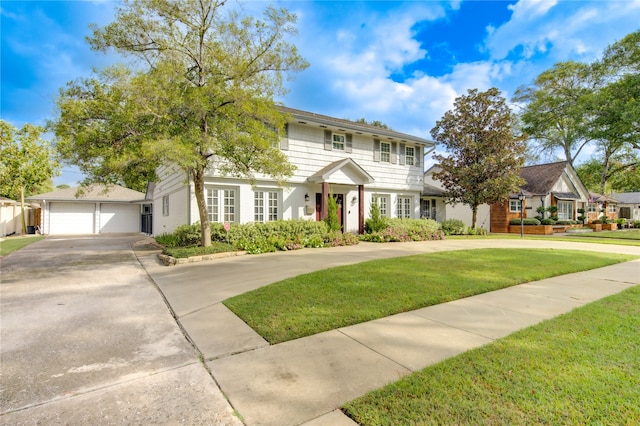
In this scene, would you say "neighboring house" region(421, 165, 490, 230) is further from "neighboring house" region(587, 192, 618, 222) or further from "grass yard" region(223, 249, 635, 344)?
"neighboring house" region(587, 192, 618, 222)

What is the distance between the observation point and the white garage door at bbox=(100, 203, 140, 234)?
82.3 ft

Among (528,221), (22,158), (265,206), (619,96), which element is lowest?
(528,221)

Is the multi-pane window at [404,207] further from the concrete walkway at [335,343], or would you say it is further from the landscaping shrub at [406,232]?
the concrete walkway at [335,343]

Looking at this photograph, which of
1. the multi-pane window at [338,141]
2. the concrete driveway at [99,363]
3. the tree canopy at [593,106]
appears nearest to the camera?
the concrete driveway at [99,363]

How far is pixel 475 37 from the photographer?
13039 millimetres

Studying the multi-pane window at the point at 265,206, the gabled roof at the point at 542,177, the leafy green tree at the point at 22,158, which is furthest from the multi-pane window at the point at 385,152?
the leafy green tree at the point at 22,158

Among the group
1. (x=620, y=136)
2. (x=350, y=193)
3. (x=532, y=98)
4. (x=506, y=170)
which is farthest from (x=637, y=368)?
(x=532, y=98)

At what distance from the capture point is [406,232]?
47.3 feet

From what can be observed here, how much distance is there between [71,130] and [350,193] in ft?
36.5

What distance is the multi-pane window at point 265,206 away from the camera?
12.9m

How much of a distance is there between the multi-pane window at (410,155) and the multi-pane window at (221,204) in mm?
10104

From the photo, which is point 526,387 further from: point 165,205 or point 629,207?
point 629,207

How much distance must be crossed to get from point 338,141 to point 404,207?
5.82 m

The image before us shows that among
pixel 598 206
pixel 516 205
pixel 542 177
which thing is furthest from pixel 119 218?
pixel 598 206
